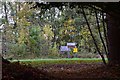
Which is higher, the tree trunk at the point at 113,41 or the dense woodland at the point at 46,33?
the tree trunk at the point at 113,41

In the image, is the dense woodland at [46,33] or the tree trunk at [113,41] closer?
the tree trunk at [113,41]

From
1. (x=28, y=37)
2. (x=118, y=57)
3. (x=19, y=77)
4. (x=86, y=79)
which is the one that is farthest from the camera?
(x=28, y=37)

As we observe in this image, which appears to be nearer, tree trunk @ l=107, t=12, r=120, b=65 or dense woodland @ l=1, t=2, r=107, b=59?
tree trunk @ l=107, t=12, r=120, b=65

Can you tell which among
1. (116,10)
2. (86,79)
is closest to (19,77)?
(86,79)

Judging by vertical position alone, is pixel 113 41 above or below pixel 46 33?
above

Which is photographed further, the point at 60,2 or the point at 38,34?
the point at 38,34

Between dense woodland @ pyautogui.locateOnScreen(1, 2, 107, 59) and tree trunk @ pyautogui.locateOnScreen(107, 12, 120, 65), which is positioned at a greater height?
tree trunk @ pyautogui.locateOnScreen(107, 12, 120, 65)

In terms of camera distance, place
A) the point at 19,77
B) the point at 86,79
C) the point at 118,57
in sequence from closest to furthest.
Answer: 1. the point at 19,77
2. the point at 86,79
3. the point at 118,57

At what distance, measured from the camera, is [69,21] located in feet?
85.2

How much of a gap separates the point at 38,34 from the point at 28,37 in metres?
1.18

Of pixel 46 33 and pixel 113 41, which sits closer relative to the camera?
pixel 113 41

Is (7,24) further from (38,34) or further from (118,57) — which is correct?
(118,57)

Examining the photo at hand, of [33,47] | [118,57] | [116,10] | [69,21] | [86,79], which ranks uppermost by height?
Answer: [116,10]

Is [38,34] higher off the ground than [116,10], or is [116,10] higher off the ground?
[116,10]
